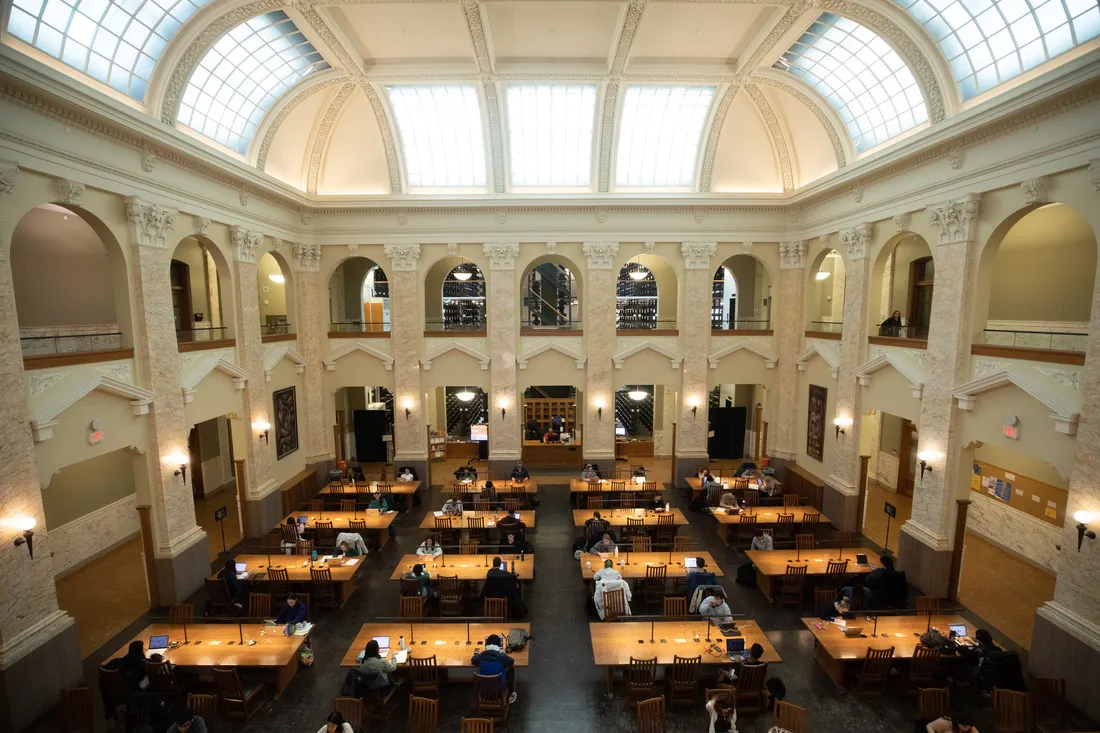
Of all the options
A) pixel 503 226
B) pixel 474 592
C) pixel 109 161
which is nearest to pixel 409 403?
pixel 503 226

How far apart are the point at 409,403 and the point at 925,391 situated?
48.6 feet

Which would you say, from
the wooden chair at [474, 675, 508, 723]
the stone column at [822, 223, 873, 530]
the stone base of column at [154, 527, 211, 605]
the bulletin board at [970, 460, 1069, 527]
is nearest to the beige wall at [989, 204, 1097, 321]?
the stone column at [822, 223, 873, 530]

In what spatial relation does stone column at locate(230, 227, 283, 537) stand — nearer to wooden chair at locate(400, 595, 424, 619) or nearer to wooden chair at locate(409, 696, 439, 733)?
wooden chair at locate(400, 595, 424, 619)

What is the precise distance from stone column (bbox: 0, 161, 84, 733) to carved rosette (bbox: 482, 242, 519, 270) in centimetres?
1118

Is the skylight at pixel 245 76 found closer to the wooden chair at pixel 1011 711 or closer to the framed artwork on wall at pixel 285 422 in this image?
the framed artwork on wall at pixel 285 422

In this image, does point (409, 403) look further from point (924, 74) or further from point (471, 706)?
point (924, 74)

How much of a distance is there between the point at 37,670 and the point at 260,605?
9.97ft

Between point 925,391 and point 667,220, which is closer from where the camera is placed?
point 925,391

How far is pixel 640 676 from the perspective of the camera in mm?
7867

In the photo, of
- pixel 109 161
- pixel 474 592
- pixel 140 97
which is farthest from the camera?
pixel 474 592

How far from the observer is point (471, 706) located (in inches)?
318

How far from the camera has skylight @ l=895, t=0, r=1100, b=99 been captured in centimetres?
831

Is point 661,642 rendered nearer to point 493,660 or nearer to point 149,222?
point 493,660

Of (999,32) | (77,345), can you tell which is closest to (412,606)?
(77,345)
